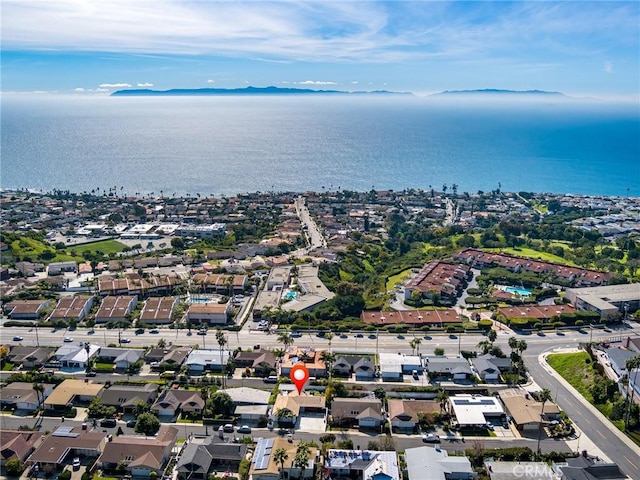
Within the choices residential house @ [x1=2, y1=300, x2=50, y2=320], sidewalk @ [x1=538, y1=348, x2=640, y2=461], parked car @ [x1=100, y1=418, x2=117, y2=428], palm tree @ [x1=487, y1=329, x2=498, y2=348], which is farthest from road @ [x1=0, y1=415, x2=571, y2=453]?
residential house @ [x1=2, y1=300, x2=50, y2=320]

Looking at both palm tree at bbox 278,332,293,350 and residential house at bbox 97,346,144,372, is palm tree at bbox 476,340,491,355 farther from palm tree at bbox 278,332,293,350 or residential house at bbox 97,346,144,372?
residential house at bbox 97,346,144,372

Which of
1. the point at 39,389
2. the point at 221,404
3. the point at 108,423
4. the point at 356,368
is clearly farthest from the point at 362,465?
the point at 39,389

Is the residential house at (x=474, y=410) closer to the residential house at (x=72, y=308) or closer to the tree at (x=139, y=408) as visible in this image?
the tree at (x=139, y=408)

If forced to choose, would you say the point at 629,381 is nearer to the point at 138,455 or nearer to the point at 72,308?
the point at 138,455

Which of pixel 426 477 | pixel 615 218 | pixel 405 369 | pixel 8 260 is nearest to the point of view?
pixel 426 477

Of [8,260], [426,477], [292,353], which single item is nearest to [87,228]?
[8,260]

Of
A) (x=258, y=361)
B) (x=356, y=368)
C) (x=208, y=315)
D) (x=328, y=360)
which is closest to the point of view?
(x=356, y=368)

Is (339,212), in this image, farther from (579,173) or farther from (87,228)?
(579,173)

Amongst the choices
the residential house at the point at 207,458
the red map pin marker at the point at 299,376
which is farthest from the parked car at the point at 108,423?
the red map pin marker at the point at 299,376
